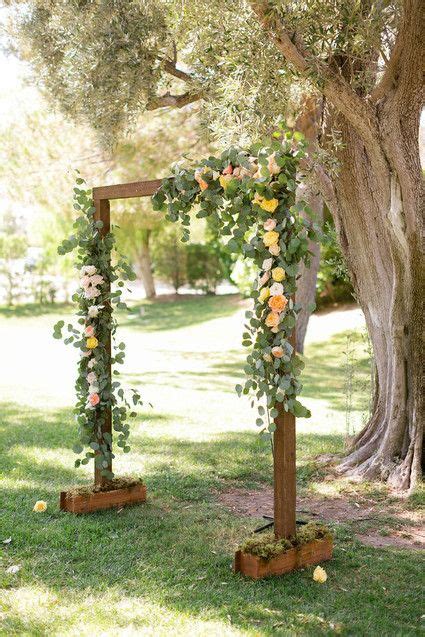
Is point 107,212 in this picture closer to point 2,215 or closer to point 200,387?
point 200,387

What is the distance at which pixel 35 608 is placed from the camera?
11.7 ft

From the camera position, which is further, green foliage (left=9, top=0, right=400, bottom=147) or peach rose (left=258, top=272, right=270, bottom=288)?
green foliage (left=9, top=0, right=400, bottom=147)

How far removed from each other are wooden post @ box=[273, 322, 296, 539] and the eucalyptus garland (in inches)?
2.7

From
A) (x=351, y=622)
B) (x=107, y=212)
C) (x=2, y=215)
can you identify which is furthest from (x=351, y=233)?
(x=2, y=215)

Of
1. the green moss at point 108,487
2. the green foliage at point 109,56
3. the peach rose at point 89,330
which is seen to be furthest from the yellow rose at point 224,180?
the green foliage at point 109,56

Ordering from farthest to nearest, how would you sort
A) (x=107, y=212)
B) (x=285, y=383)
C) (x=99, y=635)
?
(x=107, y=212), (x=285, y=383), (x=99, y=635)

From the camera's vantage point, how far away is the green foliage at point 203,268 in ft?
95.5

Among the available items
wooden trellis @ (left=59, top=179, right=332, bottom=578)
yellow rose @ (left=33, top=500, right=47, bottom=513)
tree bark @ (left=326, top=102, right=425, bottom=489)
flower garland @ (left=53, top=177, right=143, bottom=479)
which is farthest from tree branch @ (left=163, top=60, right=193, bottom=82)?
yellow rose @ (left=33, top=500, right=47, bottom=513)

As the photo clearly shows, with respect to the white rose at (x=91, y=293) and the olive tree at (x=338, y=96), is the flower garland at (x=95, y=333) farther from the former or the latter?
the olive tree at (x=338, y=96)

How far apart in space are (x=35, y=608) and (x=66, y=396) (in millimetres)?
6989

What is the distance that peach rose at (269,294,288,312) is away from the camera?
398cm

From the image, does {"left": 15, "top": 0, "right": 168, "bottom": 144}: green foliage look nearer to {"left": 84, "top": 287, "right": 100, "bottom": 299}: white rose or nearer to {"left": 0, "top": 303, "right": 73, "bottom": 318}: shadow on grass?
{"left": 84, "top": 287, "right": 100, "bottom": 299}: white rose

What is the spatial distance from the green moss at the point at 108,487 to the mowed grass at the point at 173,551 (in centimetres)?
18

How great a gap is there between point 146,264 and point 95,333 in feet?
78.1
